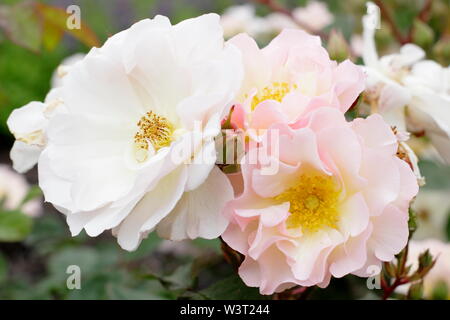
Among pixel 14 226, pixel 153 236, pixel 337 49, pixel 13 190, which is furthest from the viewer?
pixel 13 190

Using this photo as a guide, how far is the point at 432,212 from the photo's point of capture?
1352mm

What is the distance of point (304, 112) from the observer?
57 centimetres

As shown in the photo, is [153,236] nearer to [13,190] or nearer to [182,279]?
[182,279]

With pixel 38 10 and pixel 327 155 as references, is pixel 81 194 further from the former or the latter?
pixel 38 10

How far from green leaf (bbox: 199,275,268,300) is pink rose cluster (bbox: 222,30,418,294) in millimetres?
128

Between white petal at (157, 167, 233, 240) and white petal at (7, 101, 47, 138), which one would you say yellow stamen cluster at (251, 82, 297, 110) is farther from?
white petal at (7, 101, 47, 138)

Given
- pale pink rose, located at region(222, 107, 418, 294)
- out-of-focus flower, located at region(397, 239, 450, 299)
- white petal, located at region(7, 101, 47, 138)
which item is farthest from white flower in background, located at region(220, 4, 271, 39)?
pale pink rose, located at region(222, 107, 418, 294)

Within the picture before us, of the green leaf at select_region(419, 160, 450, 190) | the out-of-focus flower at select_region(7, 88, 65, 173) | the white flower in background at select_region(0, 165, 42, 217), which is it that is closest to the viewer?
the out-of-focus flower at select_region(7, 88, 65, 173)

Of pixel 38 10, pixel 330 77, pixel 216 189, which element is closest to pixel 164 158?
pixel 216 189

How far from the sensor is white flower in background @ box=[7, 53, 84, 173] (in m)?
0.67

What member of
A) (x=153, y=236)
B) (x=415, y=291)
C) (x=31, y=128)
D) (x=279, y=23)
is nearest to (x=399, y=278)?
(x=415, y=291)

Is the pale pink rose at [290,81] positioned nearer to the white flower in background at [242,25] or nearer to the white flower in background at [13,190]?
the white flower in background at [242,25]

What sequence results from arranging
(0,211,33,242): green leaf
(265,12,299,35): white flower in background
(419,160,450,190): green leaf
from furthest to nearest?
1. (265,12,299,35): white flower in background
2. (419,160,450,190): green leaf
3. (0,211,33,242): green leaf

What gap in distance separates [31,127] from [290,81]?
0.85ft
